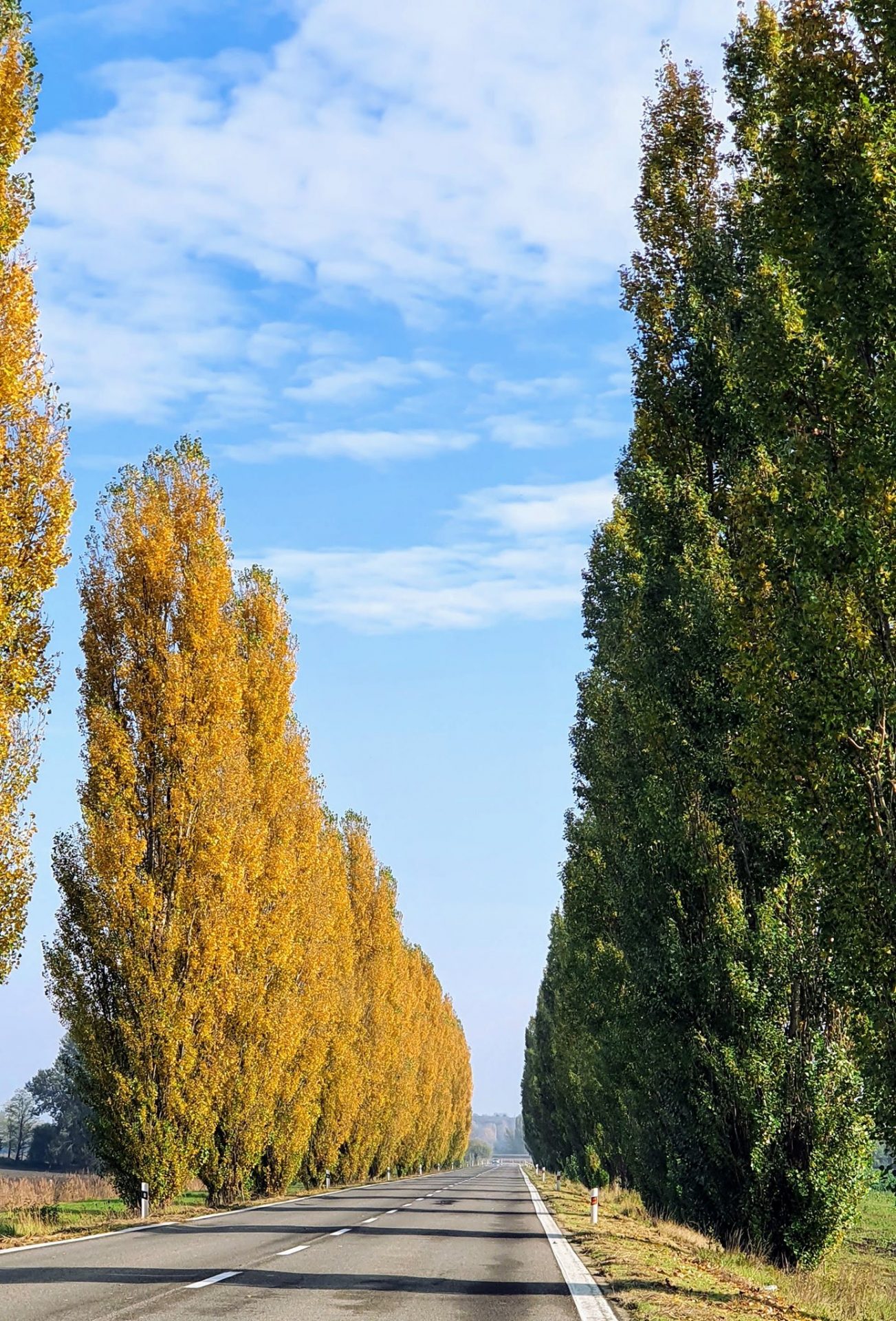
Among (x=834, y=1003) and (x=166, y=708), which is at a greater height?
(x=166, y=708)

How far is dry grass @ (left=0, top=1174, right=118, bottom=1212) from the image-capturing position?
28.5 metres

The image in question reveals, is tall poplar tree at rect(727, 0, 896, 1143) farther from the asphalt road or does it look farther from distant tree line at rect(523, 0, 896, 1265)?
the asphalt road

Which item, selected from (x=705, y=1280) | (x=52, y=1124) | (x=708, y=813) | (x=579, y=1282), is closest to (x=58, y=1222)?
(x=579, y=1282)

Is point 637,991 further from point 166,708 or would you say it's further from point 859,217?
point 859,217

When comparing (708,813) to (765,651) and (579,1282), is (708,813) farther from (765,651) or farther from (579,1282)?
(579,1282)

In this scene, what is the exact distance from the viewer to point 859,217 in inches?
509

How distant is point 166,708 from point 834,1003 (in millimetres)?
13624

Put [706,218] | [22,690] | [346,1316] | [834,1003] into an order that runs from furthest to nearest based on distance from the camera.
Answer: [706,218] → [834,1003] → [22,690] → [346,1316]

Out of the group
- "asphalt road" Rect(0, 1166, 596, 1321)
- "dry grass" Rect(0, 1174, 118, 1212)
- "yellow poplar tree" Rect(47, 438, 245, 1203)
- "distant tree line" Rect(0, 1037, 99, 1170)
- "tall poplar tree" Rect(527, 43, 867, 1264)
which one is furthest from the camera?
"distant tree line" Rect(0, 1037, 99, 1170)

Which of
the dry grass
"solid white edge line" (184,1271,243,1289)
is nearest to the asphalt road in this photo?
"solid white edge line" (184,1271,243,1289)

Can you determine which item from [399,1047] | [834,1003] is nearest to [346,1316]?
[834,1003]

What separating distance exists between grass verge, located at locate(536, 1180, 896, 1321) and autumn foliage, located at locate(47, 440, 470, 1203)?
7.36 m

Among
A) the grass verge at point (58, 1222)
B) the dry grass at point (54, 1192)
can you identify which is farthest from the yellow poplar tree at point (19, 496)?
the dry grass at point (54, 1192)

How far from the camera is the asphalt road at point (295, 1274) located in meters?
9.39
